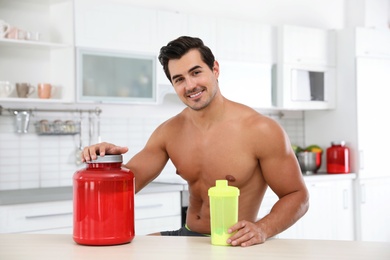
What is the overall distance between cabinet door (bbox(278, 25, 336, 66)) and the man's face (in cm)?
284

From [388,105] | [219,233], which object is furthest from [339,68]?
[219,233]

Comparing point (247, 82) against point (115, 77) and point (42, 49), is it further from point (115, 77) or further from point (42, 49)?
point (42, 49)

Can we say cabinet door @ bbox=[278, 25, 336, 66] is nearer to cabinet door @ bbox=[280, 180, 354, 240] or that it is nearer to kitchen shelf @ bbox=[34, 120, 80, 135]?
cabinet door @ bbox=[280, 180, 354, 240]

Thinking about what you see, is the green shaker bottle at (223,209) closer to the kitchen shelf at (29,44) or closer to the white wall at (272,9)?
the kitchen shelf at (29,44)

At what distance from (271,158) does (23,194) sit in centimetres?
193

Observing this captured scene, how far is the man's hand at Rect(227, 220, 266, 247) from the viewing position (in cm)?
184

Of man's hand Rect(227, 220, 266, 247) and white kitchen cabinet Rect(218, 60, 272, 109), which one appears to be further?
white kitchen cabinet Rect(218, 60, 272, 109)

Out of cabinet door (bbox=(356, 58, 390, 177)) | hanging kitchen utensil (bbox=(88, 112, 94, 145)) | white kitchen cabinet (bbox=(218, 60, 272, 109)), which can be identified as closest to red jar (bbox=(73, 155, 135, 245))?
hanging kitchen utensil (bbox=(88, 112, 94, 145))

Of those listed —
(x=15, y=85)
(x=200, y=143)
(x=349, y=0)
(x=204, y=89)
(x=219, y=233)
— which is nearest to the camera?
(x=219, y=233)

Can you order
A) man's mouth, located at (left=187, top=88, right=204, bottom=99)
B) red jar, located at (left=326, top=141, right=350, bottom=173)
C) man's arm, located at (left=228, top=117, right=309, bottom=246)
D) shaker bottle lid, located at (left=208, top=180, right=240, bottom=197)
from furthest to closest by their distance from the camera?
red jar, located at (left=326, top=141, right=350, bottom=173)
man's mouth, located at (left=187, top=88, right=204, bottom=99)
man's arm, located at (left=228, top=117, right=309, bottom=246)
shaker bottle lid, located at (left=208, top=180, right=240, bottom=197)

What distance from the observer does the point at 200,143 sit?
2.58 metres

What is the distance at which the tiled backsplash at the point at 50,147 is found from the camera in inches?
162

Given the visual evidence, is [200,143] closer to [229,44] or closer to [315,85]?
[229,44]

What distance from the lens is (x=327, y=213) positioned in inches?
200
